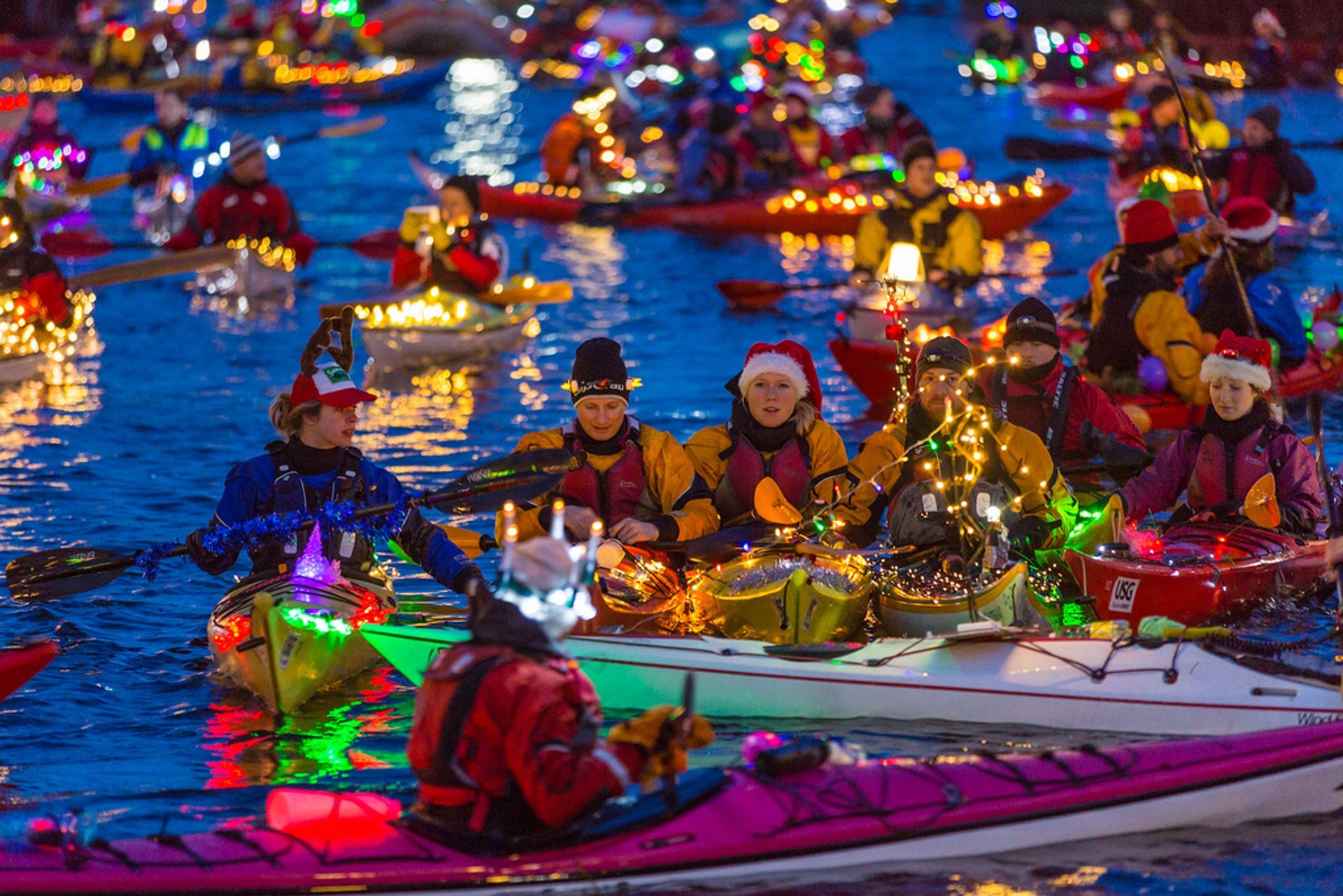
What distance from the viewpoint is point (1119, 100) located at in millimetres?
26391

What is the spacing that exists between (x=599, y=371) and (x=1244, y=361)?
2605 mm

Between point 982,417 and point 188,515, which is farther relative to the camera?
point 188,515

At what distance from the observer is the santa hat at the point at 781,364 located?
6.98 metres

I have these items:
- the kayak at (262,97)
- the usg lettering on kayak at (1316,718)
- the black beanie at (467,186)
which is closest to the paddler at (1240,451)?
the usg lettering on kayak at (1316,718)

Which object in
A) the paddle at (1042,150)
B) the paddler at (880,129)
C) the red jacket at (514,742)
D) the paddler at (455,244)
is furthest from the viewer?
→ the paddler at (880,129)

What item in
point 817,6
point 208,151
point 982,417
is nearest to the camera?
point 982,417

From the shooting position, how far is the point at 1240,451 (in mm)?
7246

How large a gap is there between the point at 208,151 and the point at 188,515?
8670mm

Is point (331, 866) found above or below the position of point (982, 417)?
below

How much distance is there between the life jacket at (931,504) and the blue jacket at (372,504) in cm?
169

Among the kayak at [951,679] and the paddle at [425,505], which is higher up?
the paddle at [425,505]

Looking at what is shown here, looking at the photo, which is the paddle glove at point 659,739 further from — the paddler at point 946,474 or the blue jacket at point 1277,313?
the blue jacket at point 1277,313

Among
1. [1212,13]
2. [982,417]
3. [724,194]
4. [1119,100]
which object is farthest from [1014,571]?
[1212,13]

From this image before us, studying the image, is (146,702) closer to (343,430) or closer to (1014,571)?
(343,430)
